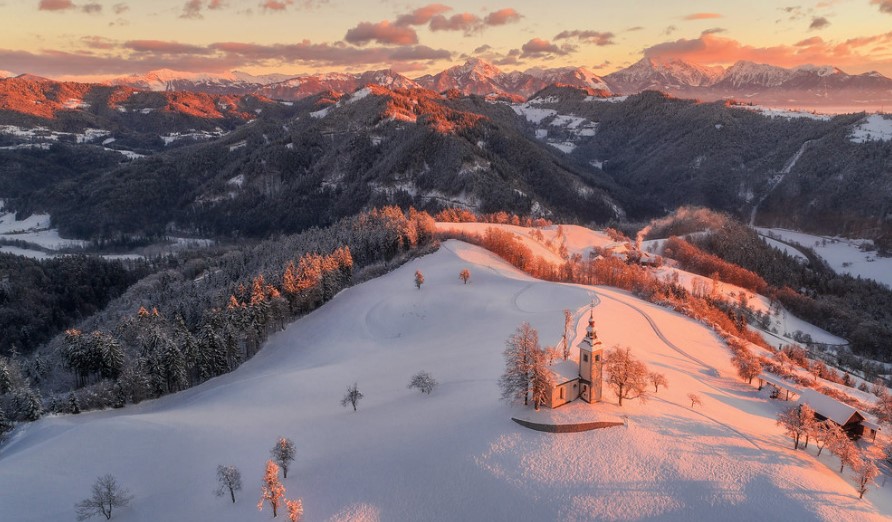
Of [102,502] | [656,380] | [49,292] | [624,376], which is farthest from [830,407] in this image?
[49,292]

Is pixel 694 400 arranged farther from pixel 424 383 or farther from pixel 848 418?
pixel 424 383

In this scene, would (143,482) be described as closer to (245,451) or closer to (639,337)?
(245,451)

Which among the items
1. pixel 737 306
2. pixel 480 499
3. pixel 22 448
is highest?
pixel 480 499

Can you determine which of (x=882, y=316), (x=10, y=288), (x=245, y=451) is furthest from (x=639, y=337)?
(x=10, y=288)

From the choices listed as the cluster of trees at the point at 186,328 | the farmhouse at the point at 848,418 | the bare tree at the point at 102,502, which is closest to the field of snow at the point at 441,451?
the bare tree at the point at 102,502

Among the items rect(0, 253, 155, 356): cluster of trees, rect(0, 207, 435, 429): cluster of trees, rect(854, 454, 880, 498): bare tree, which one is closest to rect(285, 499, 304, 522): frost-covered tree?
rect(0, 207, 435, 429): cluster of trees

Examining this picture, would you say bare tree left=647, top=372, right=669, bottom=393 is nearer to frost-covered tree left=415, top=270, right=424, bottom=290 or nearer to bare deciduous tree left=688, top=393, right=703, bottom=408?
→ bare deciduous tree left=688, top=393, right=703, bottom=408

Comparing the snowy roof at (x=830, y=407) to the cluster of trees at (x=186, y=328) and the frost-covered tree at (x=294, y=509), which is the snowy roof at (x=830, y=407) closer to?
the frost-covered tree at (x=294, y=509)
